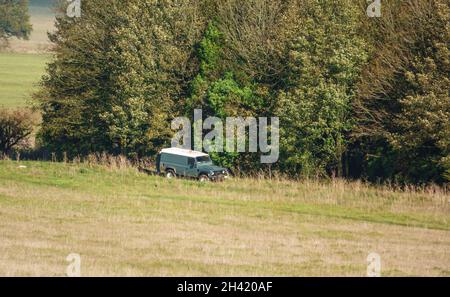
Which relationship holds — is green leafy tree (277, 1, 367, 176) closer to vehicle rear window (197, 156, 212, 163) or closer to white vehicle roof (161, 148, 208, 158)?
vehicle rear window (197, 156, 212, 163)

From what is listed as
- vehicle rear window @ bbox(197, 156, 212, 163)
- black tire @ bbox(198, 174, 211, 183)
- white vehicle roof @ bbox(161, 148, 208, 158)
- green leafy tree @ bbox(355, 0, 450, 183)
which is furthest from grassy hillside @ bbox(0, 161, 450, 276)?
green leafy tree @ bbox(355, 0, 450, 183)

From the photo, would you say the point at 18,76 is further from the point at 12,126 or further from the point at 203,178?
the point at 203,178

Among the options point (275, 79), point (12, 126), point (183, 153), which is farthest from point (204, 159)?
point (12, 126)

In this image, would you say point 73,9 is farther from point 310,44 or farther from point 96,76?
point 310,44

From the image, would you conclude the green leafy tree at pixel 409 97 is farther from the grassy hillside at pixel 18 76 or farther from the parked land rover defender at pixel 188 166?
the grassy hillside at pixel 18 76

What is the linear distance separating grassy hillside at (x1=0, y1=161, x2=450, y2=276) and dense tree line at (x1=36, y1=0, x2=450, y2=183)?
15.3ft

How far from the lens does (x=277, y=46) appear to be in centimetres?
5819

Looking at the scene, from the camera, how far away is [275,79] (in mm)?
59156

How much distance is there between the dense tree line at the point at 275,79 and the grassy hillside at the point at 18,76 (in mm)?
24992

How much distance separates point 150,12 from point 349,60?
14.7 m

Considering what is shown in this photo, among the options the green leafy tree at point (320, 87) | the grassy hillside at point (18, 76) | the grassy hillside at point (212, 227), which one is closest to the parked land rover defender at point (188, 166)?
the grassy hillside at point (212, 227)

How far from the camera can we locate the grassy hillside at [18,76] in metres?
107

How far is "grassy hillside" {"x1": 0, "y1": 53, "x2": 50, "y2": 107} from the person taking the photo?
4213 inches
